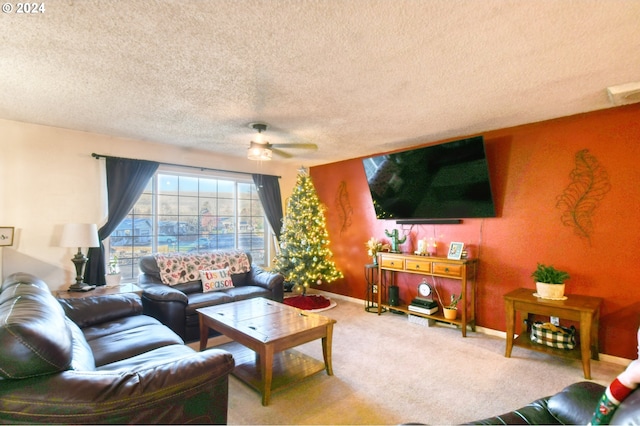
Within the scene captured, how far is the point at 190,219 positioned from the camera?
16.0ft

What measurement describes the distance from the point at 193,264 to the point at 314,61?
3.24m

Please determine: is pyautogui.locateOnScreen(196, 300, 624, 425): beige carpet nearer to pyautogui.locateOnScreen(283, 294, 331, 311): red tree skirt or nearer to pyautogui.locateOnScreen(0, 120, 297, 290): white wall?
pyautogui.locateOnScreen(283, 294, 331, 311): red tree skirt

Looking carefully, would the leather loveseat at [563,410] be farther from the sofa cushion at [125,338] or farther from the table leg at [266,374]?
the sofa cushion at [125,338]

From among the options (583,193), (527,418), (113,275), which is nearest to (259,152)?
(113,275)

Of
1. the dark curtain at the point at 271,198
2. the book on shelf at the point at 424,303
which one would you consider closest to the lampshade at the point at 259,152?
the dark curtain at the point at 271,198

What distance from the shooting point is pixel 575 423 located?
1422mm

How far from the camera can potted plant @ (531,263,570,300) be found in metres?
2.99

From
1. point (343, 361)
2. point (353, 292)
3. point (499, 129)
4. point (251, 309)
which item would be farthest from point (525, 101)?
point (353, 292)

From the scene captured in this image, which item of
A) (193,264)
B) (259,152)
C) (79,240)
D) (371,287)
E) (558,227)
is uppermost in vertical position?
(259,152)

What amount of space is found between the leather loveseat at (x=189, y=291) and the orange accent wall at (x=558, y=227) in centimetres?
221

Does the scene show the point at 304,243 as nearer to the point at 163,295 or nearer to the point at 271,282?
the point at 271,282

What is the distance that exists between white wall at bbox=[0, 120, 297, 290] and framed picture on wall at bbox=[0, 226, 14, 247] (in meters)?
0.10

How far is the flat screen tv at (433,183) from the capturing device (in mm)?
3750

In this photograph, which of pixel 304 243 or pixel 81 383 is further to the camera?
pixel 304 243
